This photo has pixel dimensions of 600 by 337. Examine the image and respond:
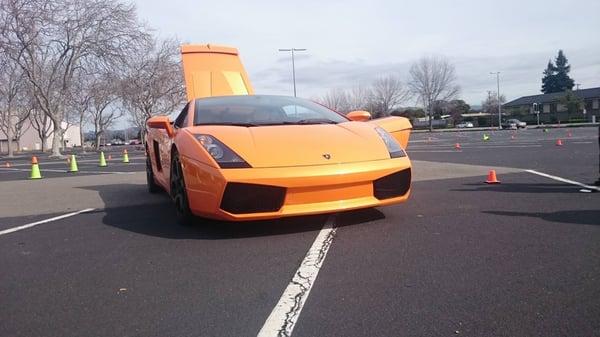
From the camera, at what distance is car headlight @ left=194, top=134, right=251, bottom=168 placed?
4.05 metres

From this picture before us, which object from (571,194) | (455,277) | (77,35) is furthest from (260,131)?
(77,35)

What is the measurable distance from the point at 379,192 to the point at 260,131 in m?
1.19

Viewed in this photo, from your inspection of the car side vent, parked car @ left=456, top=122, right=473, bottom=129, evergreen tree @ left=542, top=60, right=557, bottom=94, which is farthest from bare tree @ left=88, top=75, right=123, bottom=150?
evergreen tree @ left=542, top=60, right=557, bottom=94

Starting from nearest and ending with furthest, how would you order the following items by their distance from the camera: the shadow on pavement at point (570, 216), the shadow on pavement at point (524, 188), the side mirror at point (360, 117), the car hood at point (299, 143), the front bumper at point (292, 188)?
1. the front bumper at point (292, 188)
2. the car hood at point (299, 143)
3. the shadow on pavement at point (570, 216)
4. the side mirror at point (360, 117)
5. the shadow on pavement at point (524, 188)

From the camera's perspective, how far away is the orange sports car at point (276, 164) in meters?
4.02

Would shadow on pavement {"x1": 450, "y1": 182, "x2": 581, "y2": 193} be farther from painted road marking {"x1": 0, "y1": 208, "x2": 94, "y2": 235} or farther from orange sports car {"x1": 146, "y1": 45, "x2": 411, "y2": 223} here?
painted road marking {"x1": 0, "y1": 208, "x2": 94, "y2": 235}

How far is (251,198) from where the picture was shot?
13.2ft

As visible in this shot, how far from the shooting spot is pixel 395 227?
4445 mm

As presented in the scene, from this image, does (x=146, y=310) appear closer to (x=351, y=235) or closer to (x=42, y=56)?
(x=351, y=235)

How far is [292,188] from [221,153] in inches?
26.2

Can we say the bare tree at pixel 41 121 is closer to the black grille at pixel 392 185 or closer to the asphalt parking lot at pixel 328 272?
the asphalt parking lot at pixel 328 272

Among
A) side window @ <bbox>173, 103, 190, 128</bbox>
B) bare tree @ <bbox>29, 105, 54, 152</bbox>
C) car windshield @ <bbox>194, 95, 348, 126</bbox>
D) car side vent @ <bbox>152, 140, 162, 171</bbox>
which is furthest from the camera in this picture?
bare tree @ <bbox>29, 105, 54, 152</bbox>

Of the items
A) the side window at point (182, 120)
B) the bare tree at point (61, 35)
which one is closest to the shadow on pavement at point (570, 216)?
the side window at point (182, 120)

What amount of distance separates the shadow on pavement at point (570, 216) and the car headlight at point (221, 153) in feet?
8.43
